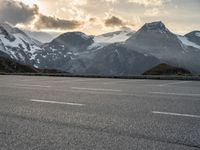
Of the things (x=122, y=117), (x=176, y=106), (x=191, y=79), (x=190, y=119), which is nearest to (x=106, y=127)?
(x=122, y=117)

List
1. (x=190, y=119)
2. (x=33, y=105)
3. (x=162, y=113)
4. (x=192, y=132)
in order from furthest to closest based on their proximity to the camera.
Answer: (x=33, y=105) < (x=162, y=113) < (x=190, y=119) < (x=192, y=132)

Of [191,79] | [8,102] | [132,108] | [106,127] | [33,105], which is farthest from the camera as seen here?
[191,79]

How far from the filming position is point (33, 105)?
1035 centimetres

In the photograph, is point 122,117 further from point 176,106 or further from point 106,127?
point 176,106

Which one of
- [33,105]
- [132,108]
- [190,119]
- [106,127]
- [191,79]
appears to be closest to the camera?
[106,127]

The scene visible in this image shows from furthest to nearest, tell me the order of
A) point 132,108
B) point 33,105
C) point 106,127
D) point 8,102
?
point 8,102, point 33,105, point 132,108, point 106,127

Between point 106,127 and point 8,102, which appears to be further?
point 8,102

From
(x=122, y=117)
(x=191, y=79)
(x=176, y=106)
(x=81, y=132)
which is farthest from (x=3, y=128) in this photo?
(x=191, y=79)

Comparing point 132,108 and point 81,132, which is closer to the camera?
point 81,132

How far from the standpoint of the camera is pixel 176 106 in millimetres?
9867

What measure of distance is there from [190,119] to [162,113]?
3.14ft

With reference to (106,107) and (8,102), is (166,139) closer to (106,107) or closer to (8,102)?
(106,107)

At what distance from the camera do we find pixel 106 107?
9742mm

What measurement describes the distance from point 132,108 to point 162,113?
1.08 metres
